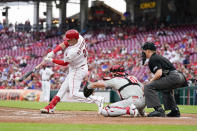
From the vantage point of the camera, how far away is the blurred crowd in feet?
73.0

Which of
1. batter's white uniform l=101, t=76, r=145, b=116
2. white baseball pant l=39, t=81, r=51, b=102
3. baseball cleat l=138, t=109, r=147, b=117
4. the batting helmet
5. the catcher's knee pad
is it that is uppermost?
the batting helmet

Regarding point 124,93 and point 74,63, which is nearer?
point 124,93

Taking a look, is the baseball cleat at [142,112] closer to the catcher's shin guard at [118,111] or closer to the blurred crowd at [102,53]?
the catcher's shin guard at [118,111]

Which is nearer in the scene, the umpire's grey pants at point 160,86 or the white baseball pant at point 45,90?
the umpire's grey pants at point 160,86

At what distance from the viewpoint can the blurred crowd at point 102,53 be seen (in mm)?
22266

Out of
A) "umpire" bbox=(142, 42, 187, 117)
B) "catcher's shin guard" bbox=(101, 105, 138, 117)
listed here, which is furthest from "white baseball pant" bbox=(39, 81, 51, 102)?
"umpire" bbox=(142, 42, 187, 117)

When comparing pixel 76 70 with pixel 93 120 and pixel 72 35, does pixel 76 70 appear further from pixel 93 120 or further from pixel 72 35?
pixel 93 120

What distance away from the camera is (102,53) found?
92.1ft

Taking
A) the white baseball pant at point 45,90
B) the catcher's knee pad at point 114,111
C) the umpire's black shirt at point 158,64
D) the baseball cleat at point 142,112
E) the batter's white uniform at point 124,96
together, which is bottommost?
the white baseball pant at point 45,90

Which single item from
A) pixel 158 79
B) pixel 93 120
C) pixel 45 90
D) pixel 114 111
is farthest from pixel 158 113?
pixel 45 90

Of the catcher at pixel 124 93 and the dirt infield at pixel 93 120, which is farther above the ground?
the catcher at pixel 124 93

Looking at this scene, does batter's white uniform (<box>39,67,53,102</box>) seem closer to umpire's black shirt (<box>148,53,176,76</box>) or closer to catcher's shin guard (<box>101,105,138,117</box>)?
catcher's shin guard (<box>101,105,138,117</box>)

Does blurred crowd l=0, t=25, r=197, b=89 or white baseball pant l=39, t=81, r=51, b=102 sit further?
blurred crowd l=0, t=25, r=197, b=89

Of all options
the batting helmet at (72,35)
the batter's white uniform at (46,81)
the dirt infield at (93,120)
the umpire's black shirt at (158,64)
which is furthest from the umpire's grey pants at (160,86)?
the batter's white uniform at (46,81)
